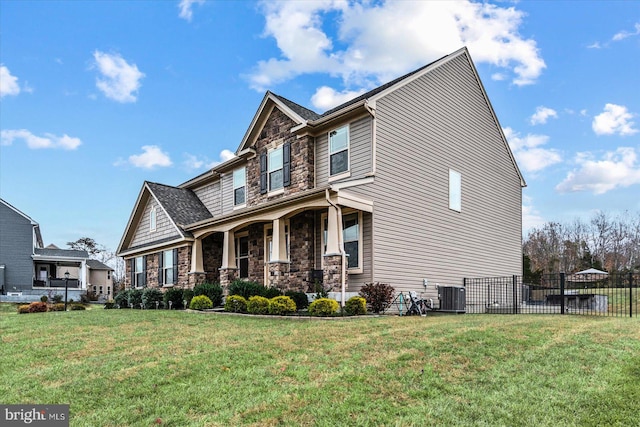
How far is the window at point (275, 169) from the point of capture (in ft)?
57.0

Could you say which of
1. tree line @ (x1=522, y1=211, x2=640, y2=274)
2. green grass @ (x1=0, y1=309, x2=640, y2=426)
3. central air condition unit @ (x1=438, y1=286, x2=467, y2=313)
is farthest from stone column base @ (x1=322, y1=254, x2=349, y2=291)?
tree line @ (x1=522, y1=211, x2=640, y2=274)

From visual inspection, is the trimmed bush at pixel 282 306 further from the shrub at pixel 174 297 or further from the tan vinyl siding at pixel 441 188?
the shrub at pixel 174 297

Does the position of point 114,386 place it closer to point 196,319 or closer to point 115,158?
point 196,319

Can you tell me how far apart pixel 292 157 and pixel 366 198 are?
13.6 ft

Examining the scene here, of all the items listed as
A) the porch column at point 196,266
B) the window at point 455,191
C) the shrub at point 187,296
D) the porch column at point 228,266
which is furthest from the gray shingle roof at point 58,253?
the window at point 455,191

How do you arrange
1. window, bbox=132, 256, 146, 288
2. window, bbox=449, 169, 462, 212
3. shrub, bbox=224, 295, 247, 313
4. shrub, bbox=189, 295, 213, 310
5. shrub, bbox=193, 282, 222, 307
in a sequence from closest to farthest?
shrub, bbox=224, 295, 247, 313 → shrub, bbox=189, 295, 213, 310 → shrub, bbox=193, 282, 222, 307 → window, bbox=449, 169, 462, 212 → window, bbox=132, 256, 146, 288

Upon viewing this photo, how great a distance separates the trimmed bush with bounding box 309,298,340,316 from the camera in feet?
38.7

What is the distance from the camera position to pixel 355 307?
12211 mm

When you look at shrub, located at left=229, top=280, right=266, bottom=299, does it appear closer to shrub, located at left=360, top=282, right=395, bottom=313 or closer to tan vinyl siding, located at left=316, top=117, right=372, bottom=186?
shrub, located at left=360, top=282, right=395, bottom=313

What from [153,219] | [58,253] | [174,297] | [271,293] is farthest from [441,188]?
[58,253]

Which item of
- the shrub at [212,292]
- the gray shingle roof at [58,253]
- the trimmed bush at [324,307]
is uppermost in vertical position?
the gray shingle roof at [58,253]

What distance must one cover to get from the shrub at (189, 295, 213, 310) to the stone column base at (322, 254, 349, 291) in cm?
467

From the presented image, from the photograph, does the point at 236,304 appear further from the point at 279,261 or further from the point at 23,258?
the point at 23,258

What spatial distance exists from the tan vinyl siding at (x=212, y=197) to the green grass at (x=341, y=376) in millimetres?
13128
